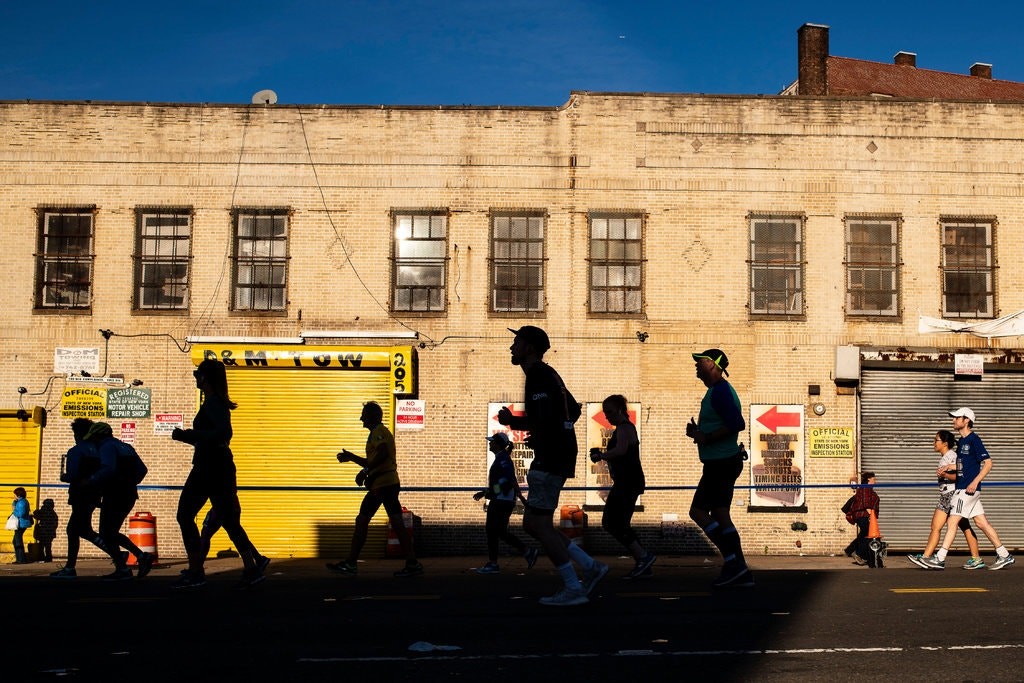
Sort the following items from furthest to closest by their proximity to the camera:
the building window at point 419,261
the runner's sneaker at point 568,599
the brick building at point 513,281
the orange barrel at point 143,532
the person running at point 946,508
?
1. the building window at point 419,261
2. the brick building at point 513,281
3. the orange barrel at point 143,532
4. the person running at point 946,508
5. the runner's sneaker at point 568,599

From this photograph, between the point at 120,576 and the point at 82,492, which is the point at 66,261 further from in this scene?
the point at 120,576

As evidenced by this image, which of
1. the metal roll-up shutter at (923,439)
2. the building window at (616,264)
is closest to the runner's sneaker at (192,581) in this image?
the building window at (616,264)

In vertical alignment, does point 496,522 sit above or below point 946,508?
below

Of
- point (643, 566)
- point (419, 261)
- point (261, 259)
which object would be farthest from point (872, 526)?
point (261, 259)

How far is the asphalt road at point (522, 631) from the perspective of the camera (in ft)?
22.9

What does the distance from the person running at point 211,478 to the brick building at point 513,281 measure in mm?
8790

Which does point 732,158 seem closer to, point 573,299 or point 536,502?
point 573,299

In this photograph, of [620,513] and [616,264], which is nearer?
[620,513]

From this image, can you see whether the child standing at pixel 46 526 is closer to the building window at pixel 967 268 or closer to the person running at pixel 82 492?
the person running at pixel 82 492

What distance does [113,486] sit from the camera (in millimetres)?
14164

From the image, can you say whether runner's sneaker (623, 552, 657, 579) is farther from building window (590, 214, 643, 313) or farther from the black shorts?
building window (590, 214, 643, 313)

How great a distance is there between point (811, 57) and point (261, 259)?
59.0ft

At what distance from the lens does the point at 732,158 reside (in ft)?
69.8

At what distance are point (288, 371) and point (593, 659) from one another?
A: 14.2 metres
